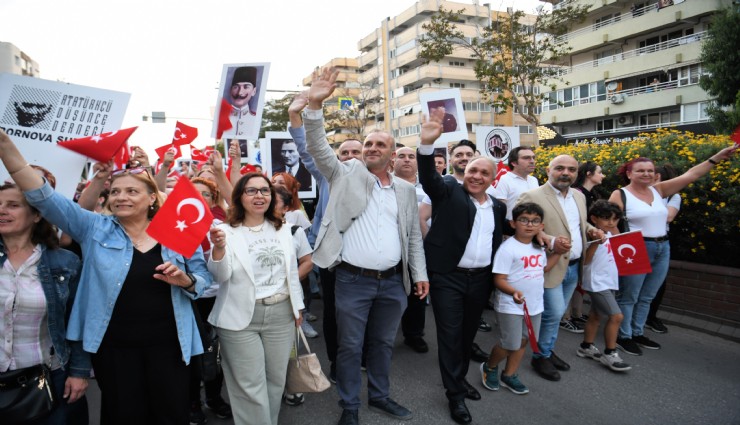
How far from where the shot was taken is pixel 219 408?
3619mm

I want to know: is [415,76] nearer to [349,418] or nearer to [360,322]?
[360,322]

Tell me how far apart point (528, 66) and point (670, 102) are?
16804 mm

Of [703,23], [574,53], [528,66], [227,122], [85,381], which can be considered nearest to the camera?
[85,381]

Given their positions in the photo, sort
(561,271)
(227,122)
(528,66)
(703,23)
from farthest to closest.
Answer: (703,23) → (528,66) → (227,122) → (561,271)

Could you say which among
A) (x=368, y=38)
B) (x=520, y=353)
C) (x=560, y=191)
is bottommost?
(x=520, y=353)

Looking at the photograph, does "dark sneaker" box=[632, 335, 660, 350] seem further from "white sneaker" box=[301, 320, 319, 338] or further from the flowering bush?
Result: "white sneaker" box=[301, 320, 319, 338]

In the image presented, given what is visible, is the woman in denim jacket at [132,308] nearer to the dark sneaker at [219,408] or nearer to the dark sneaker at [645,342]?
the dark sneaker at [219,408]

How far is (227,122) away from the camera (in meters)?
5.50

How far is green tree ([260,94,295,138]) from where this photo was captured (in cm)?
3850

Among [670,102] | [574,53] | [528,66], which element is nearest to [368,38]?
[574,53]

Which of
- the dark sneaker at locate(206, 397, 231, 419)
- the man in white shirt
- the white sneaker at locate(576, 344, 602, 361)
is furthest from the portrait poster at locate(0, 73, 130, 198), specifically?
the white sneaker at locate(576, 344, 602, 361)

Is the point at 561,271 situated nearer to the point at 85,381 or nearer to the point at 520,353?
the point at 520,353

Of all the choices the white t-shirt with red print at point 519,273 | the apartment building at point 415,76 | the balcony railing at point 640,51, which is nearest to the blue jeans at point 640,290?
the white t-shirt with red print at point 519,273

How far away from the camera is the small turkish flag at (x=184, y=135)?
708 centimetres
